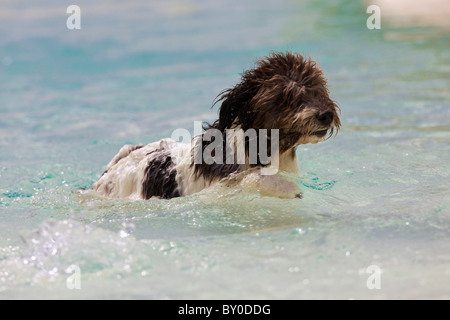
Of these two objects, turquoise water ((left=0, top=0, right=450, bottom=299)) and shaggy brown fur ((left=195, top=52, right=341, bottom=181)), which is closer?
turquoise water ((left=0, top=0, right=450, bottom=299))

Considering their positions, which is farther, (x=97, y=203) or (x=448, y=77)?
(x=448, y=77)

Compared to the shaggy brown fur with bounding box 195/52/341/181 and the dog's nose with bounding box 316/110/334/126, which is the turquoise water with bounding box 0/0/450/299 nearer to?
the shaggy brown fur with bounding box 195/52/341/181

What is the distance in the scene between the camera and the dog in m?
4.99

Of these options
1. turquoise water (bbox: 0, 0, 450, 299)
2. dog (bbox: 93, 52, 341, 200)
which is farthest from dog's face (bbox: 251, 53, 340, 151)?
turquoise water (bbox: 0, 0, 450, 299)

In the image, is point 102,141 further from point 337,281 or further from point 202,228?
point 337,281

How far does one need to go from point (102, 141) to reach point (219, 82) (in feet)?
12.0

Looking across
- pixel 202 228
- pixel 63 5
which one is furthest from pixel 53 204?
pixel 63 5

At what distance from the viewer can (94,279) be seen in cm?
429

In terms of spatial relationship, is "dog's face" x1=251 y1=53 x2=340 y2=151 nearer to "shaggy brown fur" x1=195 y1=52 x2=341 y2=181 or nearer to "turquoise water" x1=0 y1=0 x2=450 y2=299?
"shaggy brown fur" x1=195 y1=52 x2=341 y2=181

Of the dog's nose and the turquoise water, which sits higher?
the dog's nose

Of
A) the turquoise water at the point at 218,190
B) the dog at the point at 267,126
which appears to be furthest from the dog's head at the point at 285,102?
the turquoise water at the point at 218,190

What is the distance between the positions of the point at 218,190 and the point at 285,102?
894 millimetres

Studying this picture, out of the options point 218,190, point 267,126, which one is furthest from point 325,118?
point 218,190

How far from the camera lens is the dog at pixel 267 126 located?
4.99 metres
